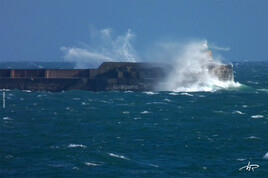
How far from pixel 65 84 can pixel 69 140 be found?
2473 centimetres

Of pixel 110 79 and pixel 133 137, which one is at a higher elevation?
pixel 110 79

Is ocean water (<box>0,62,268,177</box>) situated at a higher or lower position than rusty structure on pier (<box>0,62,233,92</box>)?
lower

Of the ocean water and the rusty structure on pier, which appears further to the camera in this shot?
the rusty structure on pier

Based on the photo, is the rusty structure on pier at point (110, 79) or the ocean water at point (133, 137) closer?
the ocean water at point (133, 137)

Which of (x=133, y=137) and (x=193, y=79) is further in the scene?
(x=193, y=79)

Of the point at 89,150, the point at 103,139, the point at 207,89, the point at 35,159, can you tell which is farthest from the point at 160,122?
the point at 207,89

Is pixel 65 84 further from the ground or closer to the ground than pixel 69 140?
further from the ground

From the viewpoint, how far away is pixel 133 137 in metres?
25.7

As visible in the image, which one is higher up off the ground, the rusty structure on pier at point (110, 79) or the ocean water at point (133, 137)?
the rusty structure on pier at point (110, 79)

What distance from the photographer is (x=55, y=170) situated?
1966 cm

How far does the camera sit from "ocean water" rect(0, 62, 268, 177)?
2008cm

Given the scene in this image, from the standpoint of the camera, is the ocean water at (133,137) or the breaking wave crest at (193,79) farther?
the breaking wave crest at (193,79)

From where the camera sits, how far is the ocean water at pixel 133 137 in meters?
20.1

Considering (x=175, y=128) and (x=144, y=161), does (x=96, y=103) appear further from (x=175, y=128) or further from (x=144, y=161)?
(x=144, y=161)
